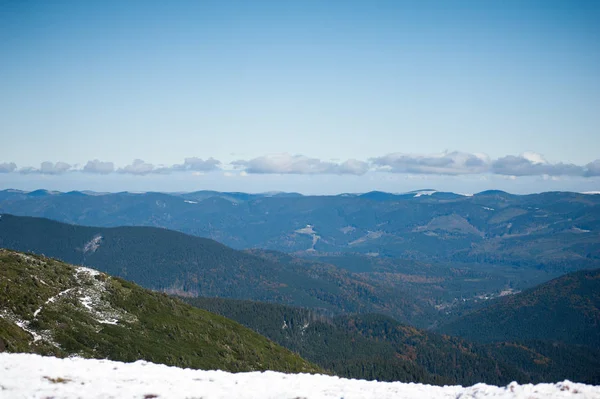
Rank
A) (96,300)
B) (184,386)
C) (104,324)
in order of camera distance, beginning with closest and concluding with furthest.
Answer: (184,386)
(104,324)
(96,300)

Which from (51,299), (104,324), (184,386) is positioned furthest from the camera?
(104,324)

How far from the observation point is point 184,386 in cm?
3881

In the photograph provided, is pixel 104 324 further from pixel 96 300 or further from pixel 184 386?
pixel 184 386

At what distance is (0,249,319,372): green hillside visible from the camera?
79562 mm

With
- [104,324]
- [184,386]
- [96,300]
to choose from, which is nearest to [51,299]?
[104,324]

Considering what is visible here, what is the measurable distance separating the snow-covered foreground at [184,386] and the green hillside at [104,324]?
78.1ft

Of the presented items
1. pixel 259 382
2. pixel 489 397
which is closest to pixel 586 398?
pixel 489 397

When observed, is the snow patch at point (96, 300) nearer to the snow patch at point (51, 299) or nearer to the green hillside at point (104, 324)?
the green hillside at point (104, 324)

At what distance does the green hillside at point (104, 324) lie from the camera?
7956 cm

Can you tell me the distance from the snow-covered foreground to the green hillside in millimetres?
23795

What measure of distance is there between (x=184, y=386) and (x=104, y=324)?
72.0 m

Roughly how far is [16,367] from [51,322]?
49879 millimetres

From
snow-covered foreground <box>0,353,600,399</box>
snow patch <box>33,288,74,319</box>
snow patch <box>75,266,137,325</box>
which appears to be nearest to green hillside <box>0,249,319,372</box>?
snow patch <box>75,266,137,325</box>

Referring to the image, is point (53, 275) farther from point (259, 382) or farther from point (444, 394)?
point (444, 394)
